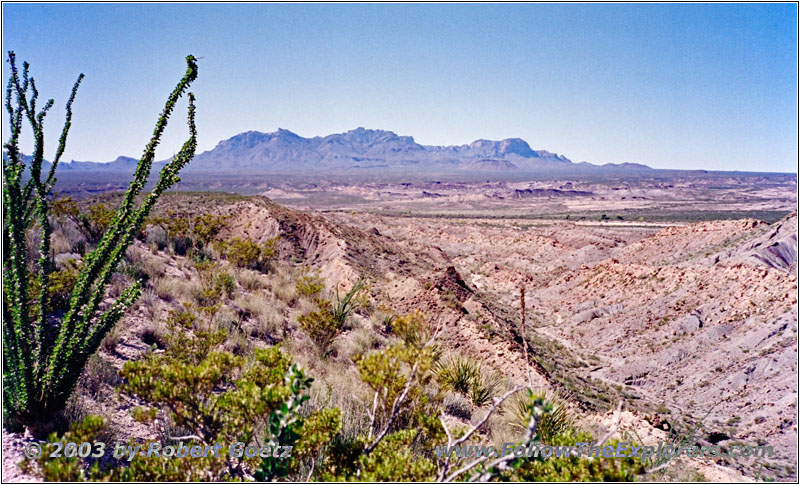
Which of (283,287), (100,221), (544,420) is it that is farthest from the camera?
(100,221)

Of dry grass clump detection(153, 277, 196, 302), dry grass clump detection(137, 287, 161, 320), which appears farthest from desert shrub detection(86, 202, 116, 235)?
dry grass clump detection(137, 287, 161, 320)

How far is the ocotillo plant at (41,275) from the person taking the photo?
4.20m

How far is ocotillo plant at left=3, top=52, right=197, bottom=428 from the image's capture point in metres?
4.20

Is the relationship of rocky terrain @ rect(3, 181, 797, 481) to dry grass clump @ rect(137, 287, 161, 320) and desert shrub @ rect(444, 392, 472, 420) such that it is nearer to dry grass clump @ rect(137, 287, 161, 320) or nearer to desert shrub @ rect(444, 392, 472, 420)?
dry grass clump @ rect(137, 287, 161, 320)

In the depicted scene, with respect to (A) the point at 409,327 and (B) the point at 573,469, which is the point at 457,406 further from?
(B) the point at 573,469

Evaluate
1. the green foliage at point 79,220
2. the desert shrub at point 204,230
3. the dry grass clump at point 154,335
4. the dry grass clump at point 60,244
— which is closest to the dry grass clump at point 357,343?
the dry grass clump at point 154,335

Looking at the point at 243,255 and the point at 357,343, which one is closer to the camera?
the point at 357,343

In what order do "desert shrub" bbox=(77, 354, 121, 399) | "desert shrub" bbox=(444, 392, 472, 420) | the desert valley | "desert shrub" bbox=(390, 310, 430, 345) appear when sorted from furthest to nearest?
the desert valley, "desert shrub" bbox=(444, 392, 472, 420), "desert shrub" bbox=(390, 310, 430, 345), "desert shrub" bbox=(77, 354, 121, 399)

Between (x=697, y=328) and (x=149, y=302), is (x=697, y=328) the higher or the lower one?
the lower one

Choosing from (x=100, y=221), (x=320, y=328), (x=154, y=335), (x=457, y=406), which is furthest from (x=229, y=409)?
(x=100, y=221)

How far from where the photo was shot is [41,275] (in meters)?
4.71

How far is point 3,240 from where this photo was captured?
14.6 ft

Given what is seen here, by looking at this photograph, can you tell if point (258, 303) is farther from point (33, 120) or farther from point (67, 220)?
point (67, 220)

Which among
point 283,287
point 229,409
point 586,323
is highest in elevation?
point 229,409
